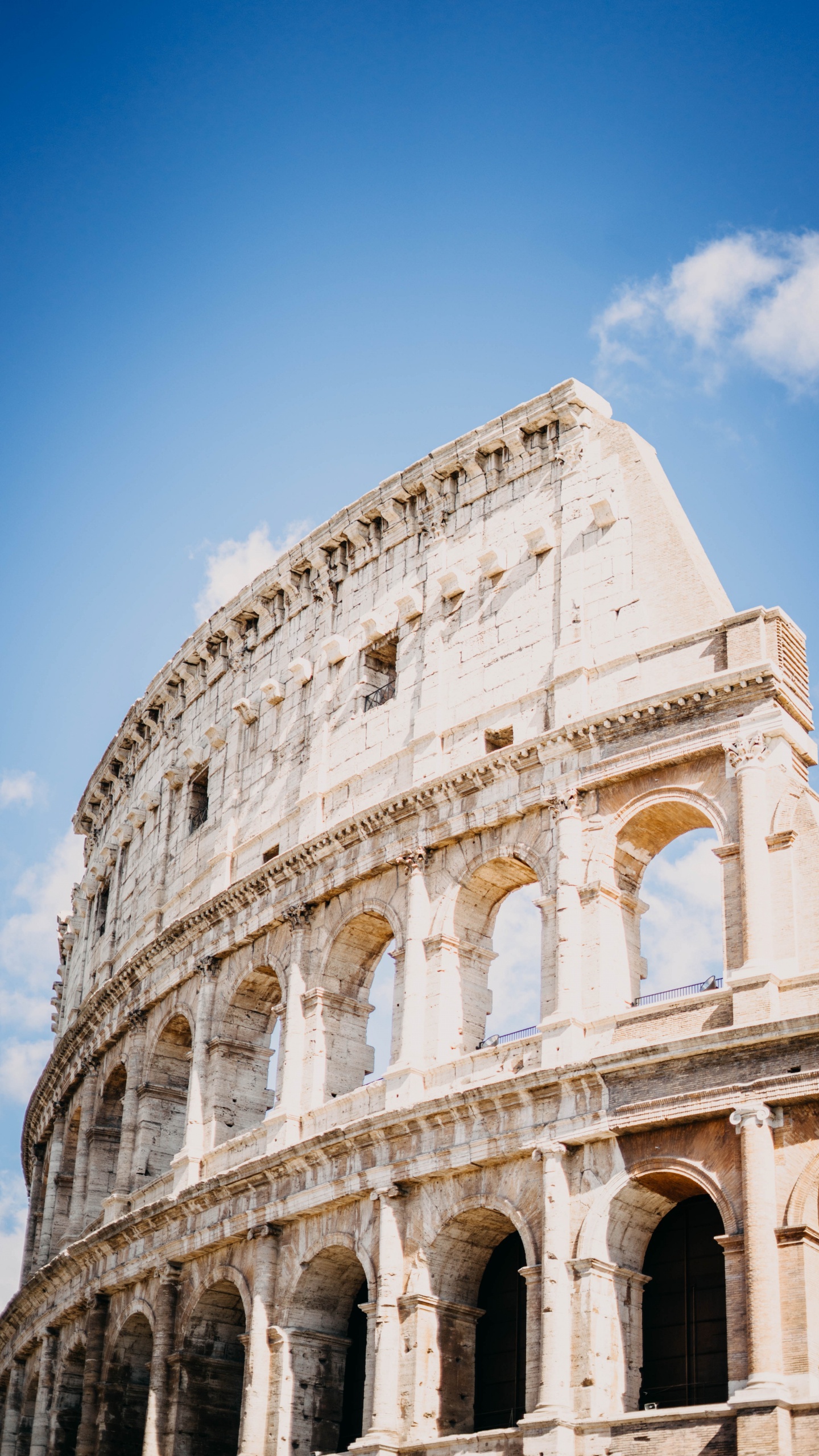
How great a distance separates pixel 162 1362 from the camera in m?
28.1

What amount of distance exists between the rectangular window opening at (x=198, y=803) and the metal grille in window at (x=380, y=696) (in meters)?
6.03

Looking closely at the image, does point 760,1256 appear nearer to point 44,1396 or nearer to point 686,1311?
point 686,1311

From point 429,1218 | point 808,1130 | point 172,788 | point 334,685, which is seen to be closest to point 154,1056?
point 172,788

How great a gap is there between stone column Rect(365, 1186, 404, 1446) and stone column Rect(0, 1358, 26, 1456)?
14.6m

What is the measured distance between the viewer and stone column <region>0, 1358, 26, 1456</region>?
115ft

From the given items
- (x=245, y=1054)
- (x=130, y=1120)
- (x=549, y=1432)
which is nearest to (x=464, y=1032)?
(x=245, y=1054)

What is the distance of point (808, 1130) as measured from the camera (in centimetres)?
2056

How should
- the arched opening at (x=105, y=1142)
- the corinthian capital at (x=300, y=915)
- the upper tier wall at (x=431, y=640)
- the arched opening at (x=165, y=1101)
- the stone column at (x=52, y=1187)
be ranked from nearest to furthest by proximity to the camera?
the upper tier wall at (x=431, y=640) → the corinthian capital at (x=300, y=915) → the arched opening at (x=165, y=1101) → the arched opening at (x=105, y=1142) → the stone column at (x=52, y=1187)

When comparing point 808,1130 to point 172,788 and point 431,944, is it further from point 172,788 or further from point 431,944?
point 172,788

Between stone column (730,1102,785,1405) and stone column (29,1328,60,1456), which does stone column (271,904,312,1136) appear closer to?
stone column (730,1102,785,1405)

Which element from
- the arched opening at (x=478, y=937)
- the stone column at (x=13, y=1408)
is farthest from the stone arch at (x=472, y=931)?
the stone column at (x=13, y=1408)

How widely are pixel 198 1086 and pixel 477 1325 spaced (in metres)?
7.45

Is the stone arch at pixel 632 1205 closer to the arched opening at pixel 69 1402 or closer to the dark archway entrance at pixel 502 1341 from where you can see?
the dark archway entrance at pixel 502 1341

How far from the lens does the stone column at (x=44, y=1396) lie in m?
32.2
